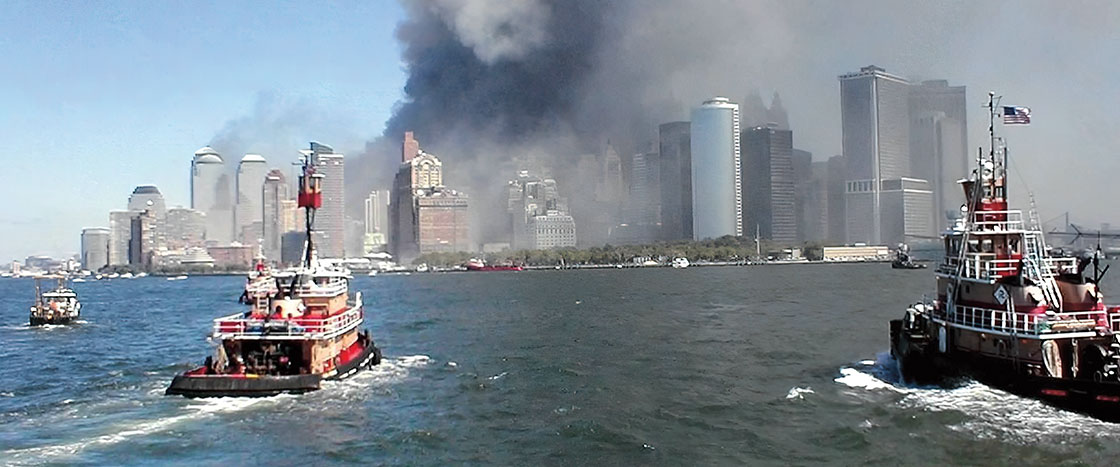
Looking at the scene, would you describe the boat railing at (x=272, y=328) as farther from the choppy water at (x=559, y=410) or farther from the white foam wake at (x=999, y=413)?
the white foam wake at (x=999, y=413)

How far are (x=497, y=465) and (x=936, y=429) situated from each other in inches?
554

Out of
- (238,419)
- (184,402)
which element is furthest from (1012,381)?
(184,402)

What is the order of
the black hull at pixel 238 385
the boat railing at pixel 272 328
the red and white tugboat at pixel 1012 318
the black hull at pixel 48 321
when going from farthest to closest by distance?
1. the black hull at pixel 48 321
2. the boat railing at pixel 272 328
3. the black hull at pixel 238 385
4. the red and white tugboat at pixel 1012 318

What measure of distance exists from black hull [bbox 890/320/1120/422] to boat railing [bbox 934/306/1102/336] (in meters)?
1.19

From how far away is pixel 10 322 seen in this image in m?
83.3

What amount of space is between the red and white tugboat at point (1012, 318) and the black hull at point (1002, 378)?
33 mm

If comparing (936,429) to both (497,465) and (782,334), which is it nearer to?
(497,465)

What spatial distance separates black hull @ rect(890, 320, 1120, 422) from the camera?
1125 inches

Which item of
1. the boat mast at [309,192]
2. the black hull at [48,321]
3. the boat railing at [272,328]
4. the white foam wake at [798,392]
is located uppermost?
the boat mast at [309,192]

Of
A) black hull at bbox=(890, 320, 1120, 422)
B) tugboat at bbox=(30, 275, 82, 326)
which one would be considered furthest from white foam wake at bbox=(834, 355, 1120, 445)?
tugboat at bbox=(30, 275, 82, 326)

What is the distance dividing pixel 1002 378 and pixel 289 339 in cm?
2622

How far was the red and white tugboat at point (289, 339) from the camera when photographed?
34562 millimetres

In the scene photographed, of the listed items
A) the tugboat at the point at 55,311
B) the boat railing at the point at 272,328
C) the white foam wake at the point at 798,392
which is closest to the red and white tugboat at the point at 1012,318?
the white foam wake at the point at 798,392

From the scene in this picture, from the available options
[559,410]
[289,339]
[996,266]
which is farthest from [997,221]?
[289,339]
